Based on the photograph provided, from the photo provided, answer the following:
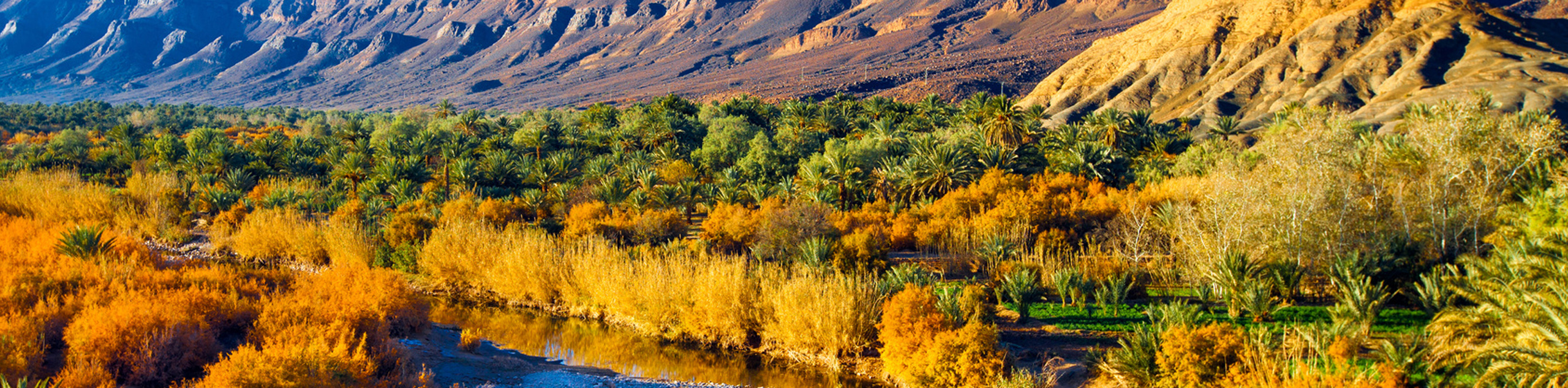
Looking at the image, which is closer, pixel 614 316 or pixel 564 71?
pixel 614 316

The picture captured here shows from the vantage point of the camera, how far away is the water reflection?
12.7m

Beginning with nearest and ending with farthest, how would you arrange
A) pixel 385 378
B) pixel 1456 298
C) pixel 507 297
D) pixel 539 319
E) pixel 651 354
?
pixel 385 378, pixel 1456 298, pixel 651 354, pixel 539 319, pixel 507 297

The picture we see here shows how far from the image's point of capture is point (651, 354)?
14.0 m

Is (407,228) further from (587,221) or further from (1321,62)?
(1321,62)

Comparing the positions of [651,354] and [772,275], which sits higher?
[772,275]

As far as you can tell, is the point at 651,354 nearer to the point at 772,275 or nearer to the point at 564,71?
the point at 772,275

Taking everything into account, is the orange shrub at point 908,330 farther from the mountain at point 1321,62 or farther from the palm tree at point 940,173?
the mountain at point 1321,62

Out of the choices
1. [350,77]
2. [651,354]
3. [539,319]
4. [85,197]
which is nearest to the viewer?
[651,354]

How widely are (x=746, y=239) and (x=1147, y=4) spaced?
149 meters

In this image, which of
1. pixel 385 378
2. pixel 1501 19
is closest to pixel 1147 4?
pixel 1501 19

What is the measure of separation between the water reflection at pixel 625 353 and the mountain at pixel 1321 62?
1892 inches

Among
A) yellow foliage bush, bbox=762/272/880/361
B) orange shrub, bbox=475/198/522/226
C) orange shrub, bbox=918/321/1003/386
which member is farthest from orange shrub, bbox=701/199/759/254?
orange shrub, bbox=918/321/1003/386

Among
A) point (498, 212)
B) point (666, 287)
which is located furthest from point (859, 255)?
point (498, 212)

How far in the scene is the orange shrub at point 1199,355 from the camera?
9.61m
